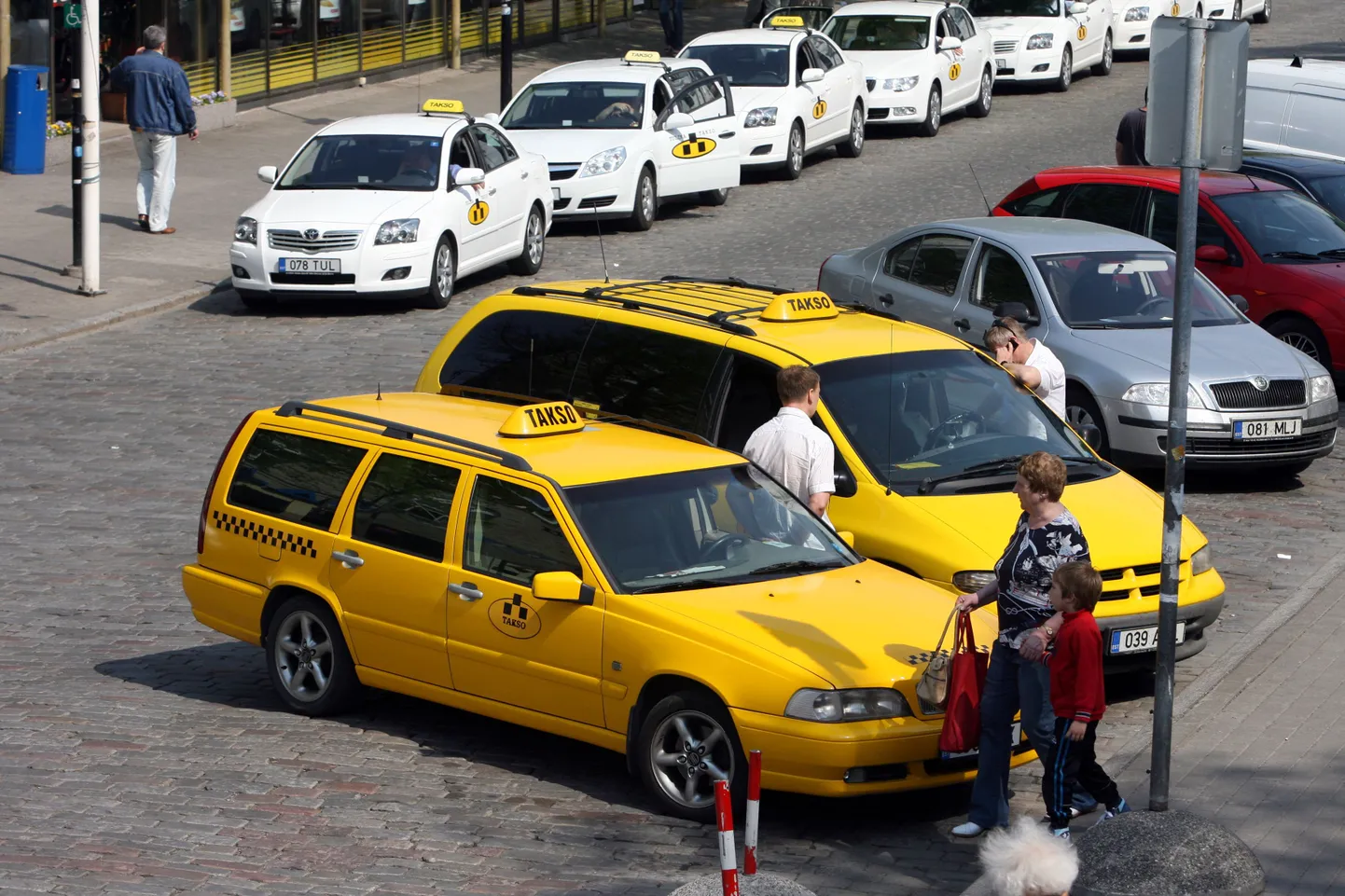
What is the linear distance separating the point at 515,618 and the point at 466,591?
0.30 meters

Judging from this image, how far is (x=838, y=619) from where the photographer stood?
27.0ft

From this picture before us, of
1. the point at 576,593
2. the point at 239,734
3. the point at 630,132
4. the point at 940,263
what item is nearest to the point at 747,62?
the point at 630,132

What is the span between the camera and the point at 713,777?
7.98 meters

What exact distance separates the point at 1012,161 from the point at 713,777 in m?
20.6

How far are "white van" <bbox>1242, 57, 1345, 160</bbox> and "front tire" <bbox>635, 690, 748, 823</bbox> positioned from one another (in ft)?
51.9

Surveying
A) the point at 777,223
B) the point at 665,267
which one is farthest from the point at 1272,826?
the point at 777,223

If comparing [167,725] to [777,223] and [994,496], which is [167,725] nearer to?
[994,496]

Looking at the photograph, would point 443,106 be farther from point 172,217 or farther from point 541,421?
point 541,421

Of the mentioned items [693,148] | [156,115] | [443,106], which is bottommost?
[693,148]

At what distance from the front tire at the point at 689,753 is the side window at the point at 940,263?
23.2 feet

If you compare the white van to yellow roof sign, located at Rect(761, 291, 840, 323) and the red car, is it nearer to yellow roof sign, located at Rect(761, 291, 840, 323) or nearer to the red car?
the red car

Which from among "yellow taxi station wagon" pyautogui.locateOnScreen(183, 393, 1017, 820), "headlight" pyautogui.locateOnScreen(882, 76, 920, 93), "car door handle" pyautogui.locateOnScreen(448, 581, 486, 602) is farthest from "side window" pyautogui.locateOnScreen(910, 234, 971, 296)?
"headlight" pyautogui.locateOnScreen(882, 76, 920, 93)

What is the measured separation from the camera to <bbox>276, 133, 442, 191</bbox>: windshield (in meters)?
19.5

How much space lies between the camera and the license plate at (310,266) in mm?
18609
